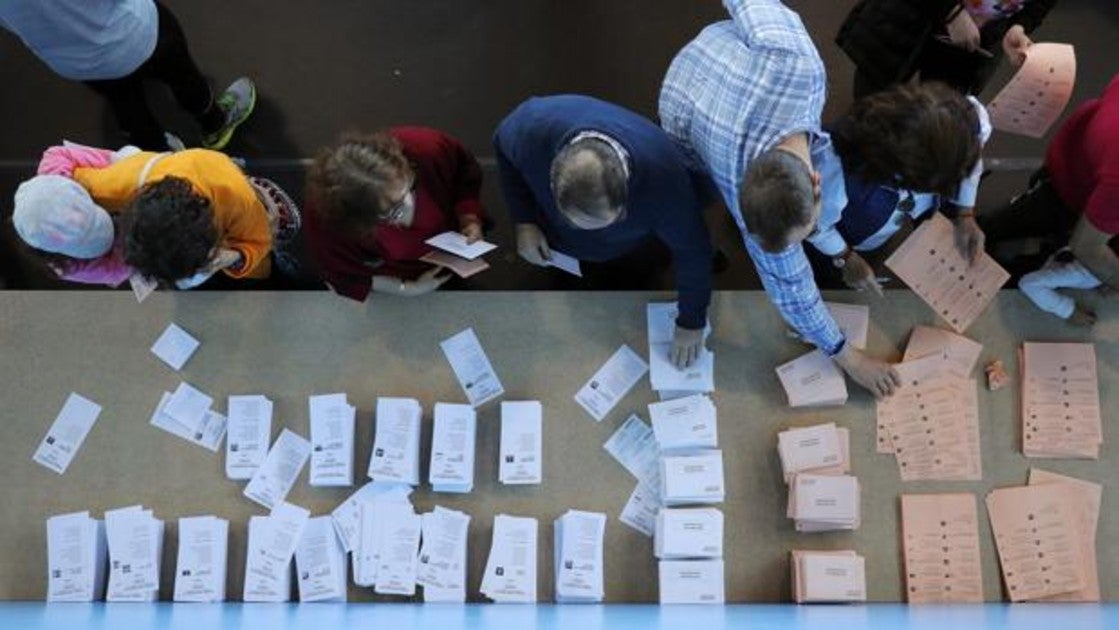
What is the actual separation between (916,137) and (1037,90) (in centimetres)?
77

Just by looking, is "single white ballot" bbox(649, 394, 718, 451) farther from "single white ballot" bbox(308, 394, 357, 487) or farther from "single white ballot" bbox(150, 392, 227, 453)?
"single white ballot" bbox(150, 392, 227, 453)

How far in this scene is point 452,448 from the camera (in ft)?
6.55

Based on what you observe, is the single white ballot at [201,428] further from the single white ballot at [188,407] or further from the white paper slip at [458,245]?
the white paper slip at [458,245]

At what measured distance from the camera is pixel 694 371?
2012 millimetres

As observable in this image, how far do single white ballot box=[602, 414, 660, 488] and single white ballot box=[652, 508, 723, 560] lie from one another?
0.31 feet

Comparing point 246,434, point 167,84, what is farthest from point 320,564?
point 167,84

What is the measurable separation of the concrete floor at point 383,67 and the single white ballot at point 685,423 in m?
1.03

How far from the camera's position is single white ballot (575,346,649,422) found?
203 centimetres

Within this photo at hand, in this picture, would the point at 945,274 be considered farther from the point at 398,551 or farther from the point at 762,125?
the point at 398,551

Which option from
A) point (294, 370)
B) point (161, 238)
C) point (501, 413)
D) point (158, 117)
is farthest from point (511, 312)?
point (158, 117)

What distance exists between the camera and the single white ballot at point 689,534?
6.34ft

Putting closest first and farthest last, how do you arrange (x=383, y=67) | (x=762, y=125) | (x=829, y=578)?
(x=762, y=125) < (x=829, y=578) < (x=383, y=67)

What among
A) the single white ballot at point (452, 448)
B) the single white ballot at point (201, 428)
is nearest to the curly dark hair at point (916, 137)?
the single white ballot at point (452, 448)

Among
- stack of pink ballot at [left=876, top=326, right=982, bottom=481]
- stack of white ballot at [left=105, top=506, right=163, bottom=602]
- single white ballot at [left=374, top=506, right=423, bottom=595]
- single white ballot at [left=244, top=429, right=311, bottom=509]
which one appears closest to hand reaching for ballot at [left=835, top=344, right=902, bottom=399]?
stack of pink ballot at [left=876, top=326, right=982, bottom=481]
